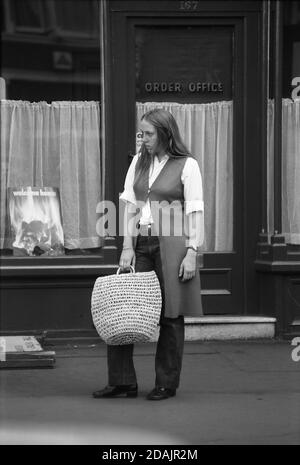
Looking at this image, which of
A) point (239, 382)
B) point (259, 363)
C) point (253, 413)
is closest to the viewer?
point (253, 413)

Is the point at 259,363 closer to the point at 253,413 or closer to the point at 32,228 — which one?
the point at 253,413

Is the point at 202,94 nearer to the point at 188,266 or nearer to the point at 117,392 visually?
the point at 188,266

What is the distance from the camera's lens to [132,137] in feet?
30.5

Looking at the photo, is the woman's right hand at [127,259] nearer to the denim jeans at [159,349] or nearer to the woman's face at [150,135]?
the denim jeans at [159,349]

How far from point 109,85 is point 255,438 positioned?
4.20m

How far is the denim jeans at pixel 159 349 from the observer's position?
22.4ft

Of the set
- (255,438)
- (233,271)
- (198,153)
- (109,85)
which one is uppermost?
(109,85)

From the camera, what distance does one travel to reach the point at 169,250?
6.79 m

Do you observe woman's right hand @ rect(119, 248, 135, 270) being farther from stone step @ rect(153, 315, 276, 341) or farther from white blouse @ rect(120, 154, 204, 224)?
stone step @ rect(153, 315, 276, 341)

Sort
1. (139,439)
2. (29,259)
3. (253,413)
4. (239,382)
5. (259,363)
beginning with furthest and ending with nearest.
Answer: (29,259) → (259,363) → (239,382) → (253,413) → (139,439)

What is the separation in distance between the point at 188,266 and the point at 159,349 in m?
0.62

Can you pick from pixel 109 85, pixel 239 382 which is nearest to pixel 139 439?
pixel 239 382

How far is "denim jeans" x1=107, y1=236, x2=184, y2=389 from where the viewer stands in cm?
684

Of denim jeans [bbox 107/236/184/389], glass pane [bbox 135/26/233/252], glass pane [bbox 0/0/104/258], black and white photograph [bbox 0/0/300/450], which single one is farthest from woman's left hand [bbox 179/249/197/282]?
glass pane [bbox 135/26/233/252]
